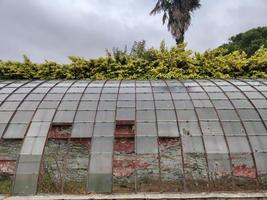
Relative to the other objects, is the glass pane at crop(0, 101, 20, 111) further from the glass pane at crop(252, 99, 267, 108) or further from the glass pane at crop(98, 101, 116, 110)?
the glass pane at crop(252, 99, 267, 108)

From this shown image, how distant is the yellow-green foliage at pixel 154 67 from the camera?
74.5 ft

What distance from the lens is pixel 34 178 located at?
465 inches

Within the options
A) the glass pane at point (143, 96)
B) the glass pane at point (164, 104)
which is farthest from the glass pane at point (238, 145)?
the glass pane at point (143, 96)

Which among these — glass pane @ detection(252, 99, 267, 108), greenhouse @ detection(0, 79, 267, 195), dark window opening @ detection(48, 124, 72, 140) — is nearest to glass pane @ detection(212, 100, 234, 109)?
greenhouse @ detection(0, 79, 267, 195)

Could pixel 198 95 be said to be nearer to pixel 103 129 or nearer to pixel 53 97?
pixel 103 129

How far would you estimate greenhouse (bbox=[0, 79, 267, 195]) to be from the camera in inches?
465

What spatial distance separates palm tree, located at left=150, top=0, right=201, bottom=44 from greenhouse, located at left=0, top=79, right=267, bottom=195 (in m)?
16.8

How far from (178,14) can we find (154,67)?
1042 cm

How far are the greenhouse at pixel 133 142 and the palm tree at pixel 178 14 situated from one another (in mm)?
16765

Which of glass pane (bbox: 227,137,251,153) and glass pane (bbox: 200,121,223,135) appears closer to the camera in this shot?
glass pane (bbox: 227,137,251,153)

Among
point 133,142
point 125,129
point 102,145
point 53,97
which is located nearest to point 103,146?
point 102,145

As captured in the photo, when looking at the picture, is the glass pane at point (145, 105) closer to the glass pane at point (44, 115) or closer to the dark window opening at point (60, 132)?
the dark window opening at point (60, 132)

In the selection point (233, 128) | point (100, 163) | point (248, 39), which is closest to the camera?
point (100, 163)

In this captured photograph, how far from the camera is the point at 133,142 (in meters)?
12.9
